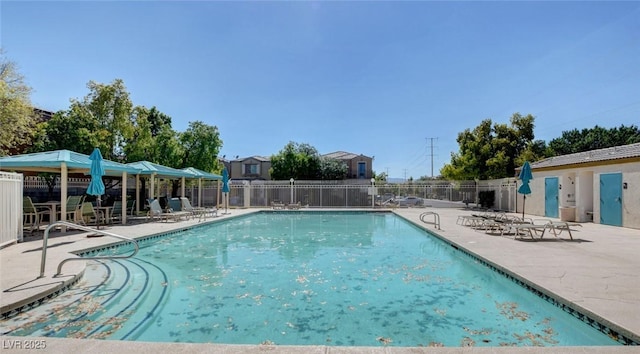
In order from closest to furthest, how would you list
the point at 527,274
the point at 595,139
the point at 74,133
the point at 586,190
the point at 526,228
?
1. the point at 527,274
2. the point at 526,228
3. the point at 586,190
4. the point at 74,133
5. the point at 595,139

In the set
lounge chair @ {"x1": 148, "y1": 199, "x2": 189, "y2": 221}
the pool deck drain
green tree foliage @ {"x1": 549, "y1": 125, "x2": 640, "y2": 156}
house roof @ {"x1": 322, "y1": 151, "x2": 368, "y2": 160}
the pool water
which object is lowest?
the pool water

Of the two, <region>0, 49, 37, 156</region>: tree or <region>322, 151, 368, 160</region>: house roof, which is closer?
<region>0, 49, 37, 156</region>: tree

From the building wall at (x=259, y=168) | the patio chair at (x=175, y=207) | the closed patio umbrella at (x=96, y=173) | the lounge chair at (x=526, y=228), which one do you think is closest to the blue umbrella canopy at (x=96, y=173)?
the closed patio umbrella at (x=96, y=173)

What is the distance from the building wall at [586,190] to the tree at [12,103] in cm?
2169

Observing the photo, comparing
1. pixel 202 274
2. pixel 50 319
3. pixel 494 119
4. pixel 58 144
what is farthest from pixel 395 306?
pixel 494 119

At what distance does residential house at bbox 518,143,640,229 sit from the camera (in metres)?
11.4

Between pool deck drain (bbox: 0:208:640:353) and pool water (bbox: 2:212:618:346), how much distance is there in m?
0.24

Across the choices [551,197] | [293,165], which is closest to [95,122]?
[293,165]

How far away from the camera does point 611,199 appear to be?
482 inches

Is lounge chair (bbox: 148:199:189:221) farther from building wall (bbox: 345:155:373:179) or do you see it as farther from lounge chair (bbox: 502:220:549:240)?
building wall (bbox: 345:155:373:179)

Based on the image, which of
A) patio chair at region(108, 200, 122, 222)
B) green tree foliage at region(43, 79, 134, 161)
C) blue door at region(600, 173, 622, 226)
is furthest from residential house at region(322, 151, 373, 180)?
patio chair at region(108, 200, 122, 222)

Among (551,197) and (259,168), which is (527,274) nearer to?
(551,197)

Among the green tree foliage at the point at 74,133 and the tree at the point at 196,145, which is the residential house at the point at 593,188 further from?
the green tree foliage at the point at 74,133

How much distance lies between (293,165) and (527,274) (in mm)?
25871
